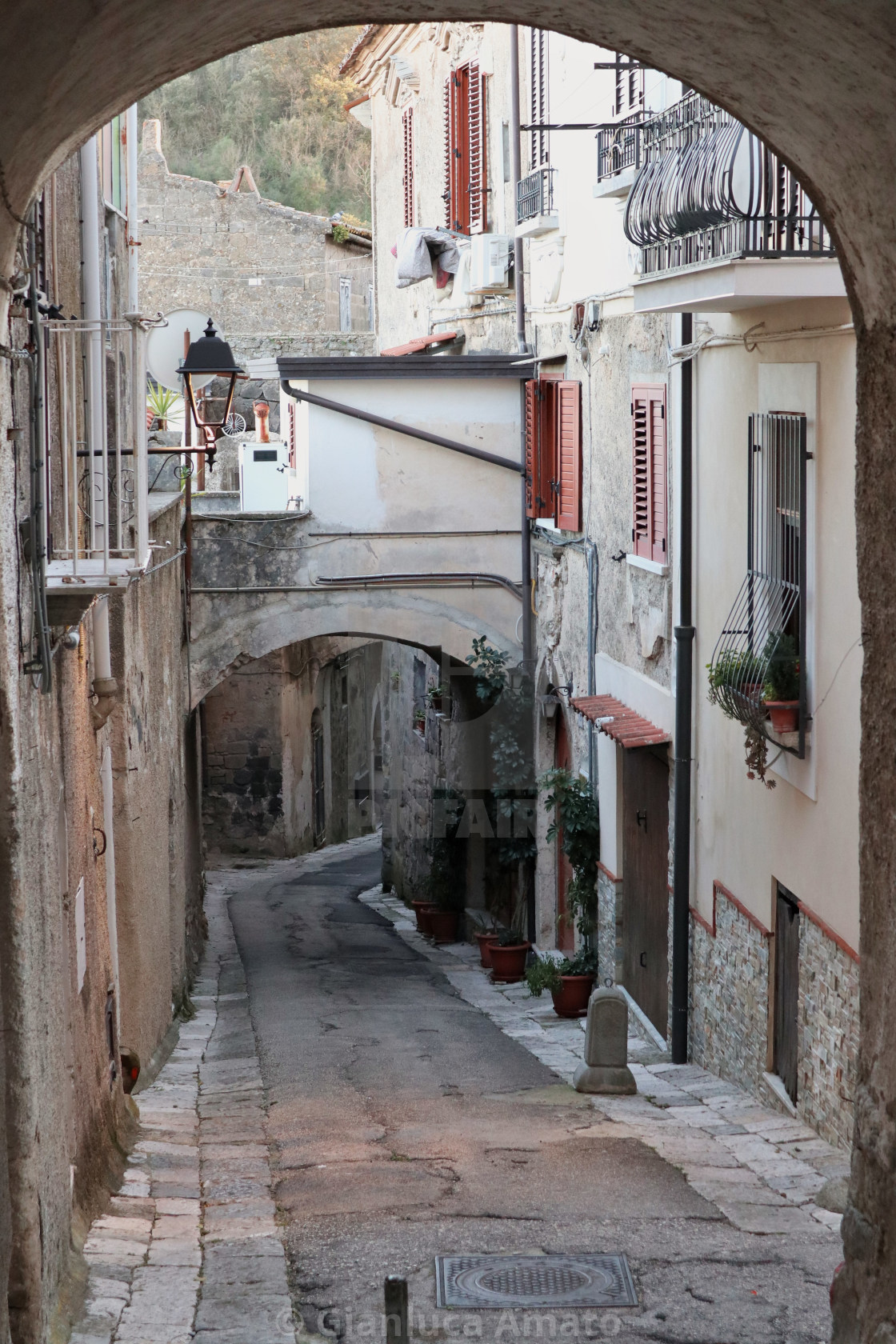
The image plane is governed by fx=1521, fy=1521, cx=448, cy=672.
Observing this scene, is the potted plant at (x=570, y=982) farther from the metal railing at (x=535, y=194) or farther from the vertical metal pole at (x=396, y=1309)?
the vertical metal pole at (x=396, y=1309)

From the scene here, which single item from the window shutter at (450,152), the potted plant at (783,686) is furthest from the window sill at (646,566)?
the window shutter at (450,152)

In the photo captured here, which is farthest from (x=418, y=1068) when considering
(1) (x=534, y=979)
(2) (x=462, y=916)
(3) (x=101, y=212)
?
(2) (x=462, y=916)

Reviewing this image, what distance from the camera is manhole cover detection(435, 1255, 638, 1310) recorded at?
216 inches

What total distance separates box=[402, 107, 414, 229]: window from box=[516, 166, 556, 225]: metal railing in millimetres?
7242

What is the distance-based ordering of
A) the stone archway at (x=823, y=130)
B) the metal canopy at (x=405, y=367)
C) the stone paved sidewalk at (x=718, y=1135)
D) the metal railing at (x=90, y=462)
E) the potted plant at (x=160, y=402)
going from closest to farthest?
the stone archway at (x=823, y=130) → the metal railing at (x=90, y=462) → the stone paved sidewalk at (x=718, y=1135) → the metal canopy at (x=405, y=367) → the potted plant at (x=160, y=402)

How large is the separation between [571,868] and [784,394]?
729 centimetres

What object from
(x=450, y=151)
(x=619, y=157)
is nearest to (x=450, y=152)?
(x=450, y=151)

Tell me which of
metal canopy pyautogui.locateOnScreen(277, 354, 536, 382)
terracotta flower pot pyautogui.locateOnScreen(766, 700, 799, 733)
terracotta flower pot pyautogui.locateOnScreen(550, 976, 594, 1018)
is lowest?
terracotta flower pot pyautogui.locateOnScreen(550, 976, 594, 1018)

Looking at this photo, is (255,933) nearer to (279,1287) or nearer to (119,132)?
(119,132)

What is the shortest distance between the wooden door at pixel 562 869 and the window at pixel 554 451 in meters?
2.14

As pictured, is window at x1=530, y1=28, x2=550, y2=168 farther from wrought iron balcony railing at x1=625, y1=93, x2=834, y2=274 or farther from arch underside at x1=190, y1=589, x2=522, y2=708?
wrought iron balcony railing at x1=625, y1=93, x2=834, y2=274

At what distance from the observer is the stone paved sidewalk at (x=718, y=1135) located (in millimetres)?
6672

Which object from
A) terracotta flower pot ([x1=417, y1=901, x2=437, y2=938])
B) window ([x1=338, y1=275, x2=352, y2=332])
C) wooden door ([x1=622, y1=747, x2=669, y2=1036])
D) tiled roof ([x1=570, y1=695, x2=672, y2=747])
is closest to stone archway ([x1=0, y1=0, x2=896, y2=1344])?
tiled roof ([x1=570, y1=695, x2=672, y2=747])

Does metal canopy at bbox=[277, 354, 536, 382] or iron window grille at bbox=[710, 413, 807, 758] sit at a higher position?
metal canopy at bbox=[277, 354, 536, 382]
